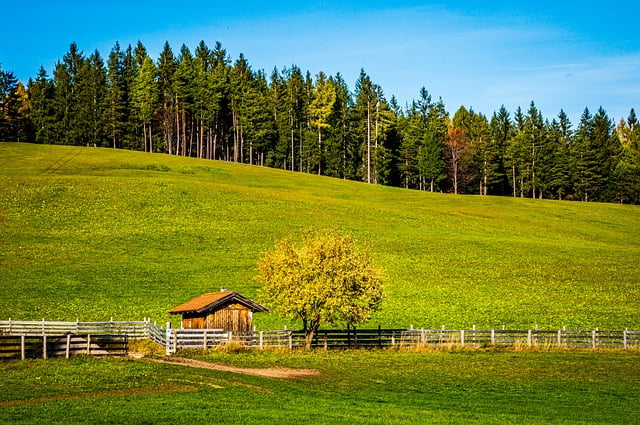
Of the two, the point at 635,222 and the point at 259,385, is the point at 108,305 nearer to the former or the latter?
the point at 259,385

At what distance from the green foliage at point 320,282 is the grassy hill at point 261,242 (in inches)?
398

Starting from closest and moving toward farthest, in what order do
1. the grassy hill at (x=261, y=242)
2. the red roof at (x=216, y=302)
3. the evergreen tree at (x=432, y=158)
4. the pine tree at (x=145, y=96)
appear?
the red roof at (x=216, y=302) < the grassy hill at (x=261, y=242) < the evergreen tree at (x=432, y=158) < the pine tree at (x=145, y=96)

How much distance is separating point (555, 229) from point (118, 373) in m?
74.6

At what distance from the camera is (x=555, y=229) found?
93.7m

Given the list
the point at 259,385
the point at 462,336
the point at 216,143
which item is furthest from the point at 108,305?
the point at 216,143

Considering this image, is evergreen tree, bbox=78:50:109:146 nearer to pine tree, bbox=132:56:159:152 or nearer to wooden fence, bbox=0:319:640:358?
pine tree, bbox=132:56:159:152

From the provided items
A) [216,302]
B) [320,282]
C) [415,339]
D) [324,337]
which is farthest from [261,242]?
[320,282]

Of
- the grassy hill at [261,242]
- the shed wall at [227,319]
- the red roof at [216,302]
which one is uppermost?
the grassy hill at [261,242]

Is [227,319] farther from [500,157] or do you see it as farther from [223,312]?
[500,157]

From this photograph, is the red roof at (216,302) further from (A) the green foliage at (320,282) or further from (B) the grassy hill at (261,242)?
(B) the grassy hill at (261,242)

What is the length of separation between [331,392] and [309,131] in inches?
4901

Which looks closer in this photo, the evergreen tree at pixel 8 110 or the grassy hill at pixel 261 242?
the grassy hill at pixel 261 242

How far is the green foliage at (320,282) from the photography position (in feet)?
137

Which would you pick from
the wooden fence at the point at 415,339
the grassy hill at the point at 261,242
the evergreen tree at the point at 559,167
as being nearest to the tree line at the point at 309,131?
the evergreen tree at the point at 559,167
